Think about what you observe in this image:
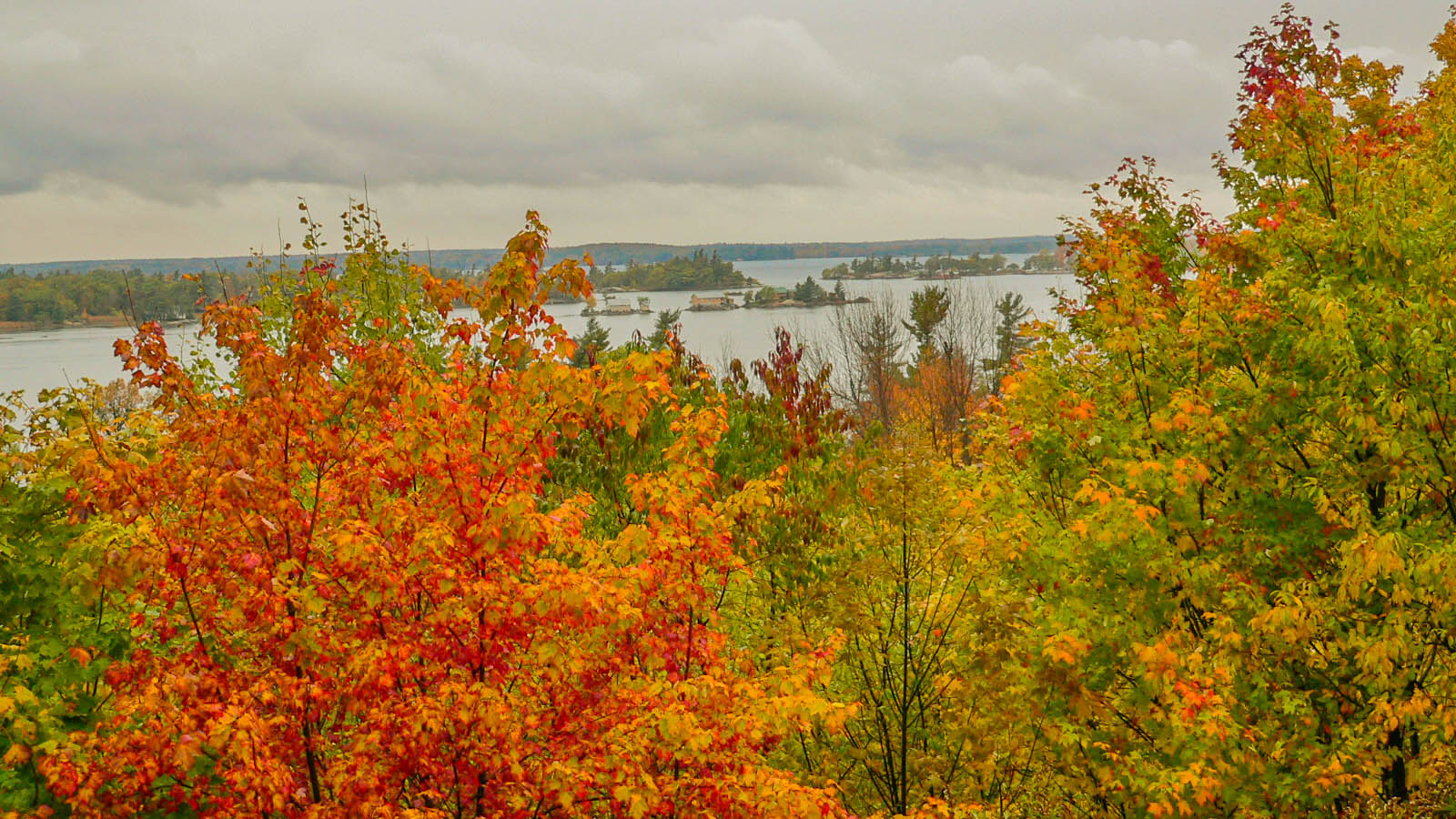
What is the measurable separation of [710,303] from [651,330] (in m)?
38.4

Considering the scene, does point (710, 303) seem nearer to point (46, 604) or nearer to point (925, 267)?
point (925, 267)

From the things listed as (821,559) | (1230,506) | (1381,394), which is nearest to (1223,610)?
(1230,506)

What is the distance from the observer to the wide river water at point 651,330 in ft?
80.3

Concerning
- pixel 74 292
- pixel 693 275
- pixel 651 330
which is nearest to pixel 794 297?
pixel 693 275

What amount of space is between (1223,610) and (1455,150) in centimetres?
543

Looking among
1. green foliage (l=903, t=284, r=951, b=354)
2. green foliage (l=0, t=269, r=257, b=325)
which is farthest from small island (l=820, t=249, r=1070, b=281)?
green foliage (l=0, t=269, r=257, b=325)

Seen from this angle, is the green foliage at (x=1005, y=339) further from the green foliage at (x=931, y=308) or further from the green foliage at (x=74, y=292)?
the green foliage at (x=74, y=292)

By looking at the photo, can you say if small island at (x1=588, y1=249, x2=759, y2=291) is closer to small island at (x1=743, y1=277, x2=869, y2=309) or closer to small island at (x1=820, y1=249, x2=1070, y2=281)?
small island at (x1=743, y1=277, x2=869, y2=309)

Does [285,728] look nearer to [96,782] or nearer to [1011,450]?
[96,782]

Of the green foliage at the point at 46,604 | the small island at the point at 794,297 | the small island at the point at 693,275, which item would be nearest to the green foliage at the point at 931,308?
the small island at the point at 794,297

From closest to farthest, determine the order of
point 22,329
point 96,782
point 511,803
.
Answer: point 96,782
point 511,803
point 22,329

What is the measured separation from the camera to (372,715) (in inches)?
208

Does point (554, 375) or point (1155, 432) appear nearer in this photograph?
point (554, 375)

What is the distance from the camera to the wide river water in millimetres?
24484
